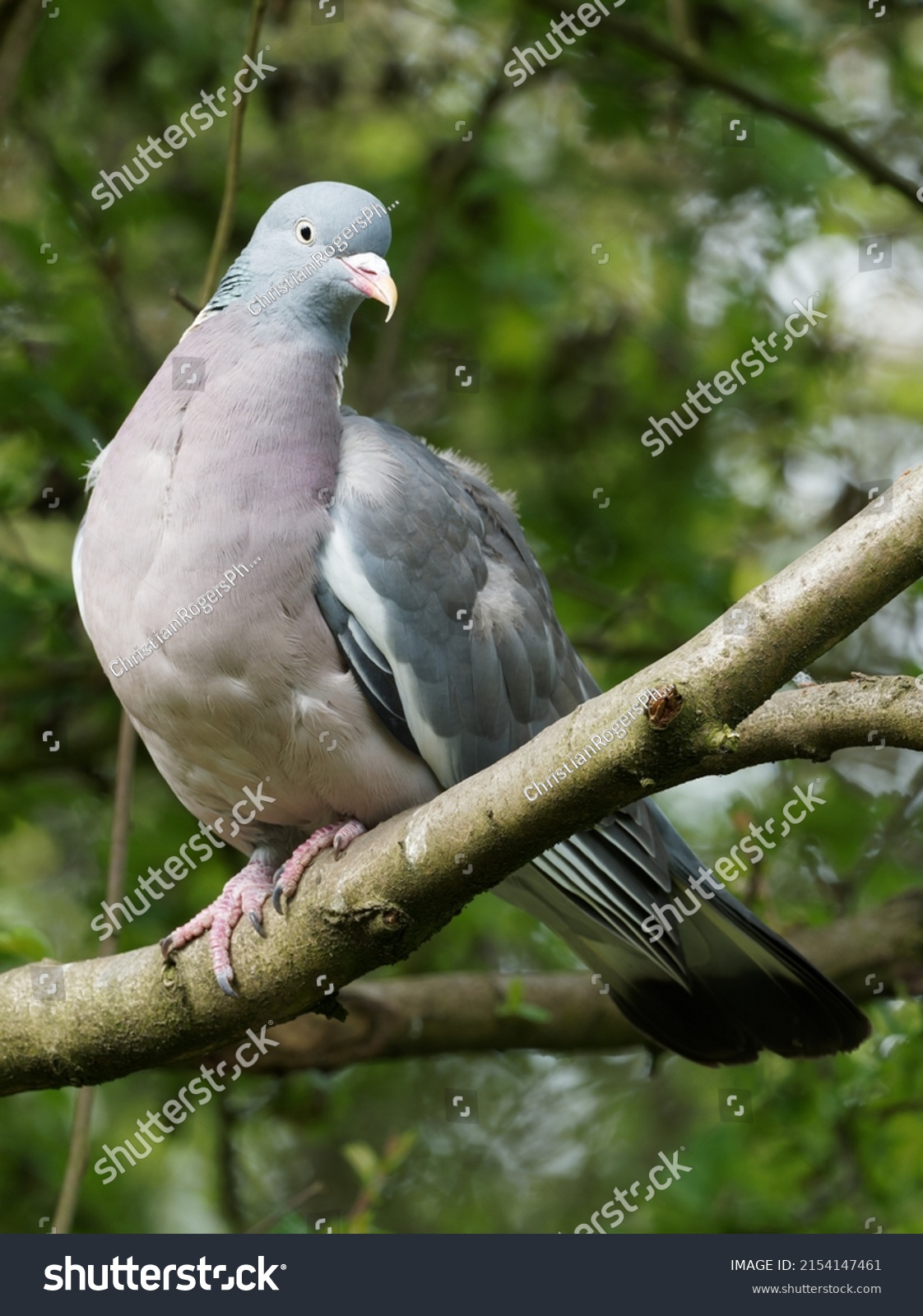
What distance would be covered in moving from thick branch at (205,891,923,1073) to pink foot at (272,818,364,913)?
126cm

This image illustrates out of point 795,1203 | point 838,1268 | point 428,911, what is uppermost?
point 428,911

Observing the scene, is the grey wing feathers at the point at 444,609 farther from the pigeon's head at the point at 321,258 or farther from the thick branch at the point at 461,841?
the thick branch at the point at 461,841

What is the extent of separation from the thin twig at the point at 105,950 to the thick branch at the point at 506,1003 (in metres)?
0.61

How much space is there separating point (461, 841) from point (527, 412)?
11.6 ft

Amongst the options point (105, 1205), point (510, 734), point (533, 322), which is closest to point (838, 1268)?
point (510, 734)

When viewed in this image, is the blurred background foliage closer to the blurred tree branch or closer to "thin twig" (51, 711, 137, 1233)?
the blurred tree branch

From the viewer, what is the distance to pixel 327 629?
3074 mm

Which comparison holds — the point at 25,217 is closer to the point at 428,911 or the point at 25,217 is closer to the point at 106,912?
the point at 106,912

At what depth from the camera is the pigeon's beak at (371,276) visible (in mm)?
3203

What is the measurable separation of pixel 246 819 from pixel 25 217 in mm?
3631

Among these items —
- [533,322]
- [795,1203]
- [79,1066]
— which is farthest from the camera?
[533,322]

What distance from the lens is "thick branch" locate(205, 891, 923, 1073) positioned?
14.1 ft

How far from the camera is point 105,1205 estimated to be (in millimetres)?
4938

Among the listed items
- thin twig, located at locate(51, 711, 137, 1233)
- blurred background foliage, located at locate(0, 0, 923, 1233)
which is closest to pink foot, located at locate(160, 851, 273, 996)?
thin twig, located at locate(51, 711, 137, 1233)
